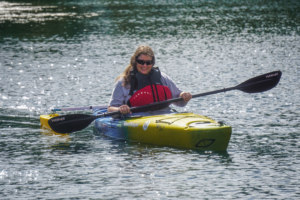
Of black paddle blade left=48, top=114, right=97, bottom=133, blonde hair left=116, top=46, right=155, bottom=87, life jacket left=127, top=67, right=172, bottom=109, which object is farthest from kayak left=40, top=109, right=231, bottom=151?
blonde hair left=116, top=46, right=155, bottom=87

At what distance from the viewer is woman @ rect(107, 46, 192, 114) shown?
8.06m

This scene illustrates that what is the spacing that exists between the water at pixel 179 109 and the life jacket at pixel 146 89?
678mm

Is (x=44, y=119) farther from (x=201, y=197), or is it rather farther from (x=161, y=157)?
(x=201, y=197)

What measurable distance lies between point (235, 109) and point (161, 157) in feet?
11.8

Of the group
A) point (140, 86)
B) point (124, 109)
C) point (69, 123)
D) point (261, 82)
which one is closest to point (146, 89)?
point (140, 86)

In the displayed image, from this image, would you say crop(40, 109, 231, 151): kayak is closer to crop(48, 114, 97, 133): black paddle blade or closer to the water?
the water

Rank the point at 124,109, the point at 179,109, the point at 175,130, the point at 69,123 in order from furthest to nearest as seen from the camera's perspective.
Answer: the point at 179,109 → the point at 69,123 → the point at 124,109 → the point at 175,130

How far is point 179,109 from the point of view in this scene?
1097cm

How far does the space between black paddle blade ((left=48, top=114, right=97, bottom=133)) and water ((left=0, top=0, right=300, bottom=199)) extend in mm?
218

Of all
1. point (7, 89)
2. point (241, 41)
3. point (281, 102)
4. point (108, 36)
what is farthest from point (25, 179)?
→ point (108, 36)

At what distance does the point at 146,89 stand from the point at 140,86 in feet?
0.33

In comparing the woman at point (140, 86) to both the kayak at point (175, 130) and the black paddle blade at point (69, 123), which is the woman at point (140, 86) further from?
the black paddle blade at point (69, 123)

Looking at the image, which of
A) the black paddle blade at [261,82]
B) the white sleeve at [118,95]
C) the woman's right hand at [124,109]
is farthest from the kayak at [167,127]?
the white sleeve at [118,95]

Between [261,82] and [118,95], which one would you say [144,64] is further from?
[261,82]
